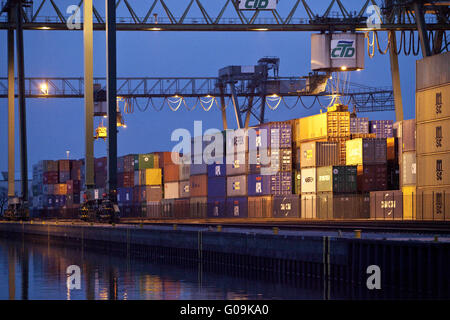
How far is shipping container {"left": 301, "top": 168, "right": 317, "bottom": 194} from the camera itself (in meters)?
56.3

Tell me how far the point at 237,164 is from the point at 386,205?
49.1ft

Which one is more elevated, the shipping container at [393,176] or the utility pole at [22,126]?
the utility pole at [22,126]

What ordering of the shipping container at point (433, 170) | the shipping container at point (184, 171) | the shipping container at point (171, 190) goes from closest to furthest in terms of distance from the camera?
the shipping container at point (433, 170)
the shipping container at point (184, 171)
the shipping container at point (171, 190)

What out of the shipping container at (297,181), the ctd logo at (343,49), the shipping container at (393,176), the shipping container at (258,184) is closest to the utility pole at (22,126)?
the shipping container at (258,184)

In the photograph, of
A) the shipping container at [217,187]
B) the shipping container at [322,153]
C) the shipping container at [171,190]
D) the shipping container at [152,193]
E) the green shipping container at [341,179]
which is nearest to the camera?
the green shipping container at [341,179]

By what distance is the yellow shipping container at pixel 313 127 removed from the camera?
5638cm

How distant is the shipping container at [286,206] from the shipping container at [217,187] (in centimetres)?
735

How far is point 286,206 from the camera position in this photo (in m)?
58.9

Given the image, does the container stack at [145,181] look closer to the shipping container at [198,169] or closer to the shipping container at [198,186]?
the shipping container at [198,186]

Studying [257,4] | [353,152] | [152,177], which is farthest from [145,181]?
[257,4]

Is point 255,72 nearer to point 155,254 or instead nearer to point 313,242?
point 155,254

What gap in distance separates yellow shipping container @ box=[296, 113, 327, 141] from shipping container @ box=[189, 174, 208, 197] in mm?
11406

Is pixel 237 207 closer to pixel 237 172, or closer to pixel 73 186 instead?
pixel 237 172

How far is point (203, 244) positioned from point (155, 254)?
4.62m
